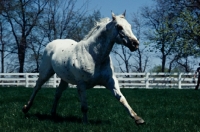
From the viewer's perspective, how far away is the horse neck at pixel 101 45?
250 inches

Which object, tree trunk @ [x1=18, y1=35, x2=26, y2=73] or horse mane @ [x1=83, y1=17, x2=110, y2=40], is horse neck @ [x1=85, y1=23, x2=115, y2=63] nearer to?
horse mane @ [x1=83, y1=17, x2=110, y2=40]

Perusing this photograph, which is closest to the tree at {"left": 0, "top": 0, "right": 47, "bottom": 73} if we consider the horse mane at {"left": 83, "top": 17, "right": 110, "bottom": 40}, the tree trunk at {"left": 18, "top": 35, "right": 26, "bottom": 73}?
the tree trunk at {"left": 18, "top": 35, "right": 26, "bottom": 73}

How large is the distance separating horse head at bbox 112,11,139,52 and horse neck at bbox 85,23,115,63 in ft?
0.87

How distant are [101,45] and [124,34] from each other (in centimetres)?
72

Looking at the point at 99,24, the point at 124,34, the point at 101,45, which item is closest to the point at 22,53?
the point at 99,24

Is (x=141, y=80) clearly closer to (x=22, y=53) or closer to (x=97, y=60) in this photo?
(x=22, y=53)

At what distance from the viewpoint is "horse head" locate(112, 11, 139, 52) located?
5.70 m

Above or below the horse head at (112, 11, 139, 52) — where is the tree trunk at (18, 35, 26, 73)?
above

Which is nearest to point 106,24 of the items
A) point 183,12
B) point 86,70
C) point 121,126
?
point 86,70

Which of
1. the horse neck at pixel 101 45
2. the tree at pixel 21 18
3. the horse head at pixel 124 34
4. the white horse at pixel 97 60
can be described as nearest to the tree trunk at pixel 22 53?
the tree at pixel 21 18

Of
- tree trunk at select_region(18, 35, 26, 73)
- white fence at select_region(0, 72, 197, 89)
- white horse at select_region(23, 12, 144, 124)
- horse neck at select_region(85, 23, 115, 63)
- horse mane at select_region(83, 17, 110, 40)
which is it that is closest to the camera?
white horse at select_region(23, 12, 144, 124)

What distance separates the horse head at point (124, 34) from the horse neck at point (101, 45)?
266 millimetres

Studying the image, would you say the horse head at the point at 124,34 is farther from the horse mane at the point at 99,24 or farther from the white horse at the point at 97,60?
the horse mane at the point at 99,24

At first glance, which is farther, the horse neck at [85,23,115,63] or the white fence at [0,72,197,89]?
the white fence at [0,72,197,89]
